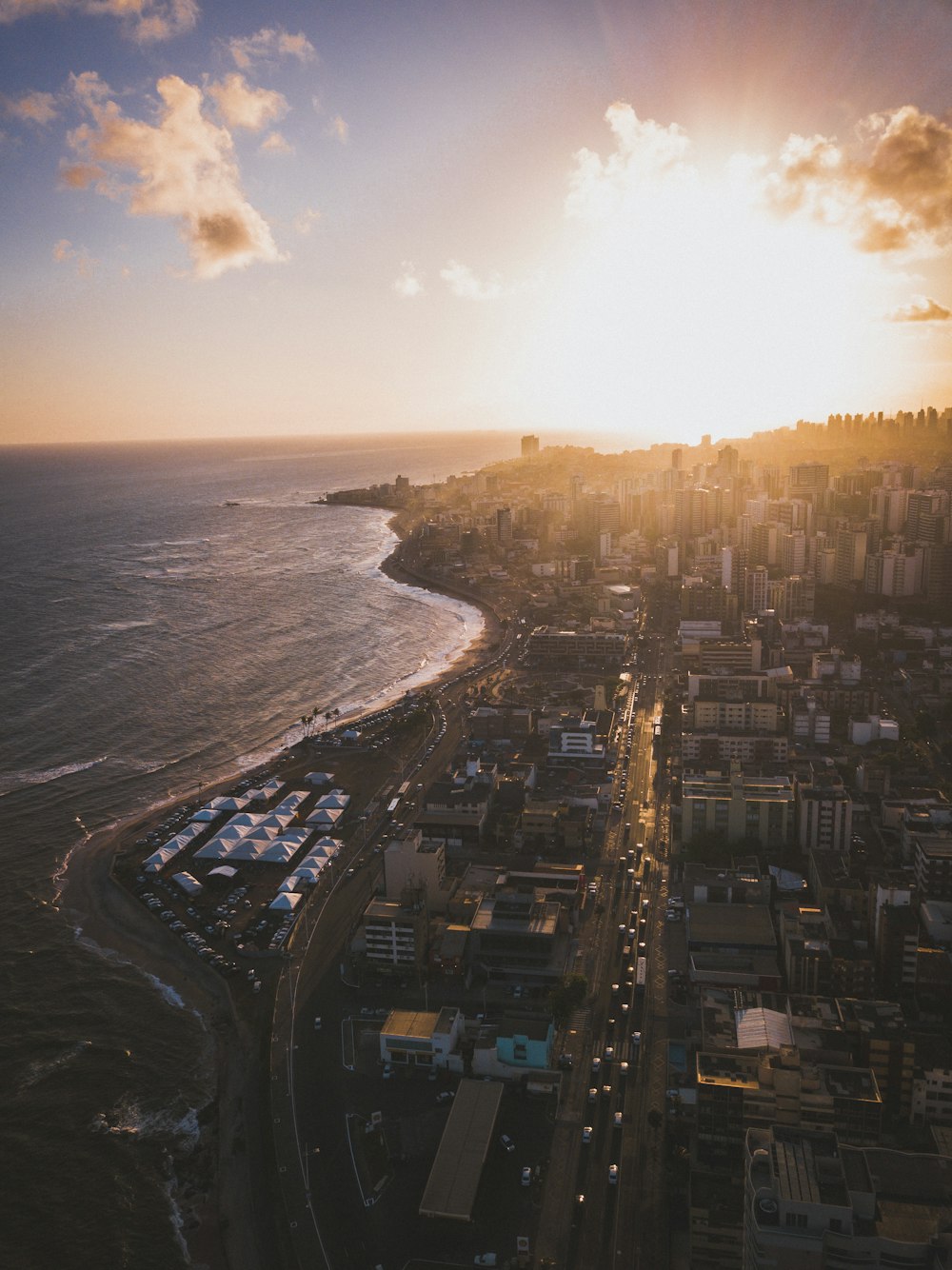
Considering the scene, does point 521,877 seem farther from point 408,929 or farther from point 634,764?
point 634,764

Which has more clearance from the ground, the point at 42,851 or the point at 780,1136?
the point at 780,1136

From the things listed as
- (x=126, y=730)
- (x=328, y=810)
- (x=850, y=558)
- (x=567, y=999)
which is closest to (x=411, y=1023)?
→ (x=567, y=999)

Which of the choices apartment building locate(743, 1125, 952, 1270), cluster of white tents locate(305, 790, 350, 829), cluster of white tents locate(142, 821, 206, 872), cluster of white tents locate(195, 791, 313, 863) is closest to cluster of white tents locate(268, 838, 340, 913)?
cluster of white tents locate(195, 791, 313, 863)

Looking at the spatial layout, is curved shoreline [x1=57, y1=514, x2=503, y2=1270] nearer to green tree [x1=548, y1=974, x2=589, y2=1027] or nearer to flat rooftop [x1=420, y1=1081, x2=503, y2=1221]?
flat rooftop [x1=420, y1=1081, x2=503, y2=1221]

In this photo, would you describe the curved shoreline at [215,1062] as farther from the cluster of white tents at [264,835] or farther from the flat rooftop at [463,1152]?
the flat rooftop at [463,1152]

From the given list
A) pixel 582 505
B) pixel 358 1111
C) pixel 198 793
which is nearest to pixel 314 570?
pixel 582 505

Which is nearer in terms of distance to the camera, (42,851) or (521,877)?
(521,877)

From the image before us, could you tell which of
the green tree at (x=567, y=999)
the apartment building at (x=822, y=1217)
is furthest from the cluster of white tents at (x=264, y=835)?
the apartment building at (x=822, y=1217)
